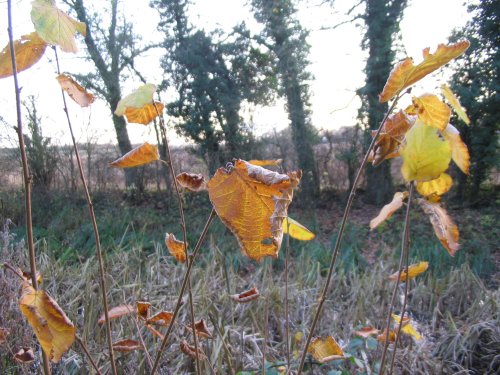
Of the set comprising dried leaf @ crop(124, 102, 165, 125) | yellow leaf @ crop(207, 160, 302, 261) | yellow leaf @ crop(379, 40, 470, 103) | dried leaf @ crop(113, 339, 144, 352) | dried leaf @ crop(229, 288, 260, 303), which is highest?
dried leaf @ crop(124, 102, 165, 125)

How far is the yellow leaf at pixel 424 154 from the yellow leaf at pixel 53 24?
1.79 feet

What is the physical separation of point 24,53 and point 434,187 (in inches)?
31.2

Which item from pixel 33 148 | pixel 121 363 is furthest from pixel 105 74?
pixel 121 363

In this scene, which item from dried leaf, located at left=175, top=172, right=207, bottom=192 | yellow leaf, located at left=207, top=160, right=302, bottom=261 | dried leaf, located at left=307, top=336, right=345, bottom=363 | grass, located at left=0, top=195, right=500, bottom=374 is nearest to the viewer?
yellow leaf, located at left=207, top=160, right=302, bottom=261

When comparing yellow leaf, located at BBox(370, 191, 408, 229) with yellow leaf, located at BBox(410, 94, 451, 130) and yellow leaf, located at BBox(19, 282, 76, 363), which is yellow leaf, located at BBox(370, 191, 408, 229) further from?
yellow leaf, located at BBox(19, 282, 76, 363)

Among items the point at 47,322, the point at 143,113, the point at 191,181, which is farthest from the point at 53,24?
the point at 47,322

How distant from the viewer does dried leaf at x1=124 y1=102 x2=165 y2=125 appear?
2.52ft

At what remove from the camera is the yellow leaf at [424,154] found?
0.53 meters

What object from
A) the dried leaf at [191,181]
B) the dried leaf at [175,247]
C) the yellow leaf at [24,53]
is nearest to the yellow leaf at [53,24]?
the yellow leaf at [24,53]

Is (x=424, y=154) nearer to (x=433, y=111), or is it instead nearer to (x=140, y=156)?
(x=433, y=111)

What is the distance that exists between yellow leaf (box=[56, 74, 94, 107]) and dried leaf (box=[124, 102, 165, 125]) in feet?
0.25

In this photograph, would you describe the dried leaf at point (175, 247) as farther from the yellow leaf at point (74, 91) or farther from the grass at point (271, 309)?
the grass at point (271, 309)

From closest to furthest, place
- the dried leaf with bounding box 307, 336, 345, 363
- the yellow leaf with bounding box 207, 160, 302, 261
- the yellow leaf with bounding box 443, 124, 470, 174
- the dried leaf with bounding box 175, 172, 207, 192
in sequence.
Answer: the yellow leaf with bounding box 207, 160, 302, 261
the yellow leaf with bounding box 443, 124, 470, 174
the dried leaf with bounding box 175, 172, 207, 192
the dried leaf with bounding box 307, 336, 345, 363

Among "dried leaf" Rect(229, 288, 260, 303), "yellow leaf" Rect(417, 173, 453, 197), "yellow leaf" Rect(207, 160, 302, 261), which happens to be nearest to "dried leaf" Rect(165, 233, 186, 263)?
"dried leaf" Rect(229, 288, 260, 303)
